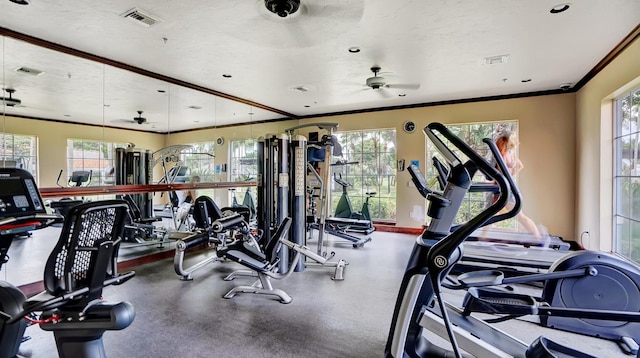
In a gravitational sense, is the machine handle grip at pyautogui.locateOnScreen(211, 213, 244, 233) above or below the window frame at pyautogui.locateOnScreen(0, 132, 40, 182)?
below

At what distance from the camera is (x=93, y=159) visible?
4070 millimetres

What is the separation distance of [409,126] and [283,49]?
12.4 feet

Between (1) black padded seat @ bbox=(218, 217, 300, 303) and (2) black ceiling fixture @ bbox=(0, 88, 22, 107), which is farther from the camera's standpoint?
A: (2) black ceiling fixture @ bbox=(0, 88, 22, 107)

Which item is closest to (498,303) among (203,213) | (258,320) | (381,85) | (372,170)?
(258,320)

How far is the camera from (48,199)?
338 cm

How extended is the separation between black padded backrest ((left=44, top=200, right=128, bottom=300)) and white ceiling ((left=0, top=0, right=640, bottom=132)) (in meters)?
1.90

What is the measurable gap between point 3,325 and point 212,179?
161 inches

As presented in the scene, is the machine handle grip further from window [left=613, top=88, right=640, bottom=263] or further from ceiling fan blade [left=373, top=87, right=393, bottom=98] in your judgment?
window [left=613, top=88, right=640, bottom=263]

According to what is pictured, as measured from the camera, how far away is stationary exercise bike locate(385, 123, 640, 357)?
1625mm

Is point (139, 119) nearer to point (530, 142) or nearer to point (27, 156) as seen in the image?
point (27, 156)

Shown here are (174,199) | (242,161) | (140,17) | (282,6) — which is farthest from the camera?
(242,161)

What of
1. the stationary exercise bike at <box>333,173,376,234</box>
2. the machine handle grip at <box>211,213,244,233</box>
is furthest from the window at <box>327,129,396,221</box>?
the machine handle grip at <box>211,213,244,233</box>

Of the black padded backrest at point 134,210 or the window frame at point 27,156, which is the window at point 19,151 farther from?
the black padded backrest at point 134,210

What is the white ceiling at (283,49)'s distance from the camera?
2689 mm
